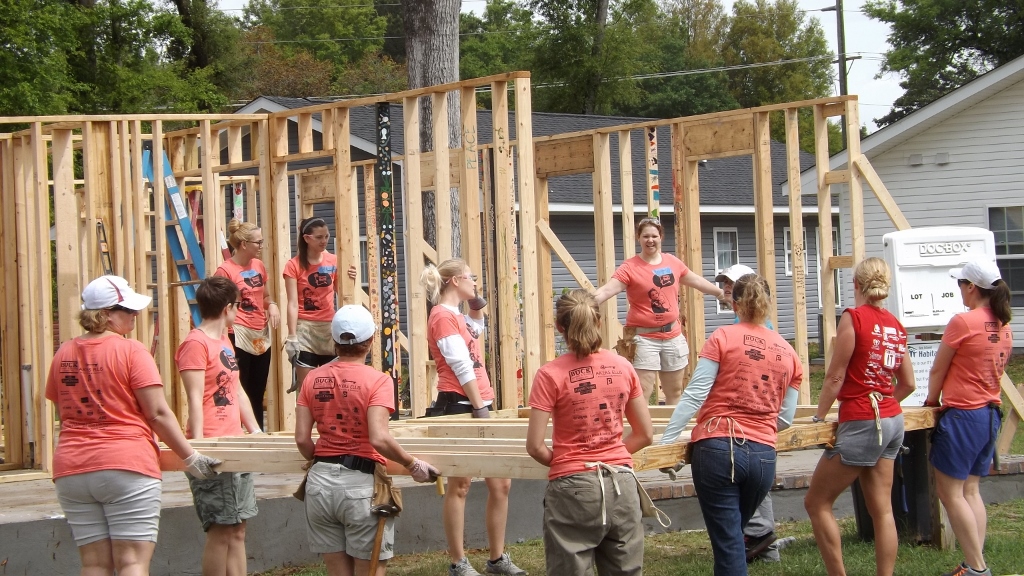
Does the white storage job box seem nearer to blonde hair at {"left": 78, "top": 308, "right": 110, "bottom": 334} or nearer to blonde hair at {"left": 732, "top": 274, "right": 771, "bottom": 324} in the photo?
blonde hair at {"left": 732, "top": 274, "right": 771, "bottom": 324}

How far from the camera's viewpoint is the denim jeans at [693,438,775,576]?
470cm

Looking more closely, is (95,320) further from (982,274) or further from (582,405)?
(982,274)

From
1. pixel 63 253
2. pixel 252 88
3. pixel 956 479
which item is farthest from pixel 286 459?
pixel 252 88

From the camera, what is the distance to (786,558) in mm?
6523

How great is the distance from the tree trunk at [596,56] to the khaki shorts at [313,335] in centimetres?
2580

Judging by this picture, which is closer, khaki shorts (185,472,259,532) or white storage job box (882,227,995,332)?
khaki shorts (185,472,259,532)

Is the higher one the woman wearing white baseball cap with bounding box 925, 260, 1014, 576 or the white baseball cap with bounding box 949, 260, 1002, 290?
the white baseball cap with bounding box 949, 260, 1002, 290

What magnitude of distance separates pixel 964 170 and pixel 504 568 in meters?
13.5

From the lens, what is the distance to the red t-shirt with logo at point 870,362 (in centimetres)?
538

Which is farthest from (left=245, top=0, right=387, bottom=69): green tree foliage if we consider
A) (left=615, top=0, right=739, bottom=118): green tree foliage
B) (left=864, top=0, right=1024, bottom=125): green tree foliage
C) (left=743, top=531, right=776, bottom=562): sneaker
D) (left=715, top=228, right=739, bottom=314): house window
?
(left=743, top=531, right=776, bottom=562): sneaker

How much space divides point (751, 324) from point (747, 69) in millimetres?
44472

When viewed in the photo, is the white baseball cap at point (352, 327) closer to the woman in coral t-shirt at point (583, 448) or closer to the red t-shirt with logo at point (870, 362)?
the woman in coral t-shirt at point (583, 448)

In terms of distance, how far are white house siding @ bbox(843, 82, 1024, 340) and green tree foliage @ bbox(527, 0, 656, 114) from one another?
16.0 metres

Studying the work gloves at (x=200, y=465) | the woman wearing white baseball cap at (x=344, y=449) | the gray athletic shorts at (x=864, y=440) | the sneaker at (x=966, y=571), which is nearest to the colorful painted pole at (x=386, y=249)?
the work gloves at (x=200, y=465)
